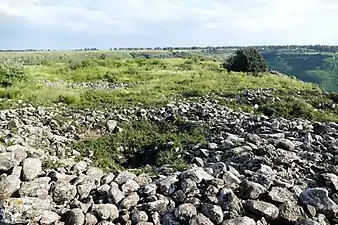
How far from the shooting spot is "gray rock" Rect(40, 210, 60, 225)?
17.5 ft

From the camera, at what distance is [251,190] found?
568 cm

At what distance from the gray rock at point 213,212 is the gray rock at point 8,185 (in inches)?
95.6

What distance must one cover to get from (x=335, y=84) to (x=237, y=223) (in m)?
71.7

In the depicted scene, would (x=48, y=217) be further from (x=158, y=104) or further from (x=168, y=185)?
(x=158, y=104)

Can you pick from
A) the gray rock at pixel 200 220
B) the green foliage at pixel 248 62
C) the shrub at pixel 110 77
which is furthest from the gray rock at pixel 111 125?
the green foliage at pixel 248 62

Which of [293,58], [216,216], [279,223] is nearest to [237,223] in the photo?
[216,216]

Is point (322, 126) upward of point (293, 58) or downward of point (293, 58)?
upward

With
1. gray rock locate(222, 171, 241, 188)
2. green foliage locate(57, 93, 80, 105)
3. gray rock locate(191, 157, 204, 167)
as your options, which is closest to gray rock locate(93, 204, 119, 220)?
gray rock locate(222, 171, 241, 188)

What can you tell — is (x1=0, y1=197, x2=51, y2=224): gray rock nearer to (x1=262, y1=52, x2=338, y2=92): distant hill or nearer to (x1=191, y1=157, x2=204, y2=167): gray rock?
(x1=191, y1=157, x2=204, y2=167): gray rock

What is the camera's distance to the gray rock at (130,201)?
5.64 meters

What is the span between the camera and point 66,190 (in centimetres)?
589

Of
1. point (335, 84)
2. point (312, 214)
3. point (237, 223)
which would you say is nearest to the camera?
point (237, 223)

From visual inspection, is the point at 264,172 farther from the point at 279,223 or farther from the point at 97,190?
the point at 97,190

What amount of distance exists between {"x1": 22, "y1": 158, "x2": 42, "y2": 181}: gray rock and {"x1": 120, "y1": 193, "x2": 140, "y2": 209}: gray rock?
141cm
